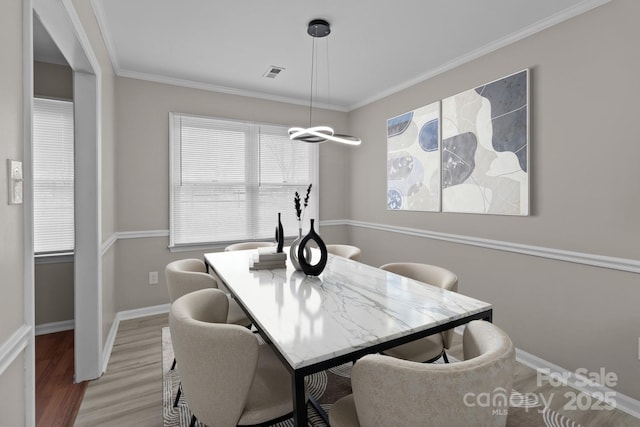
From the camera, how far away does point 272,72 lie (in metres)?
3.34

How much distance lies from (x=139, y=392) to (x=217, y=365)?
1.38m

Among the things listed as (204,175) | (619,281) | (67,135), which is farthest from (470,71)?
(67,135)

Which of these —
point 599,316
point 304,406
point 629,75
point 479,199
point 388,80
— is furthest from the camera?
point 388,80

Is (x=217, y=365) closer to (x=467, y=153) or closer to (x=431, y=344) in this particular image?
(x=431, y=344)

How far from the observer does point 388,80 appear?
359 centimetres

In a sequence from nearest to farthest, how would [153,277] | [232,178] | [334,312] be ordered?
[334,312] < [153,277] < [232,178]

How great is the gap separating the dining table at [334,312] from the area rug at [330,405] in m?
0.33

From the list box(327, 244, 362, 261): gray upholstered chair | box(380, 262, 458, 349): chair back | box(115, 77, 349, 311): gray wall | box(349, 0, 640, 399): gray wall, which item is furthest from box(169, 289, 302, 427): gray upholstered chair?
box(115, 77, 349, 311): gray wall

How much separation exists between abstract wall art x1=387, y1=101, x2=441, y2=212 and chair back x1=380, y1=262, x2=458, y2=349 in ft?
3.92

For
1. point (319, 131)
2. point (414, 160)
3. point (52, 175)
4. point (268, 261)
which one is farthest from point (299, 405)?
point (52, 175)

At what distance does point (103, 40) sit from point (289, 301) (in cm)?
259

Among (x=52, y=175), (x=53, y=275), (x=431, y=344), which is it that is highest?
(x=52, y=175)

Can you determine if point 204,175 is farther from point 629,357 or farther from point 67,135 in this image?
point 629,357

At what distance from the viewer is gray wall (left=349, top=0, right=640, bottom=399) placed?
1972mm
